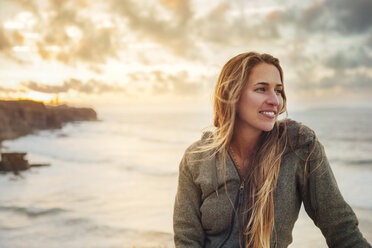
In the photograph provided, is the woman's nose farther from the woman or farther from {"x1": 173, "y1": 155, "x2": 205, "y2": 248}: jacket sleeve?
{"x1": 173, "y1": 155, "x2": 205, "y2": 248}: jacket sleeve

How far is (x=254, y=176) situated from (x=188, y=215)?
0.52 metres

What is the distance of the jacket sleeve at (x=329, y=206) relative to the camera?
1884 millimetres

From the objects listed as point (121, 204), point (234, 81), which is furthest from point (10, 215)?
point (234, 81)

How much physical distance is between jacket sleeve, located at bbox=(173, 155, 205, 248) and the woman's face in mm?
570

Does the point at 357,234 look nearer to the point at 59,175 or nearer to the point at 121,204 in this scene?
the point at 121,204

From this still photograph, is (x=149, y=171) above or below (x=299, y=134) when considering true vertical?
below

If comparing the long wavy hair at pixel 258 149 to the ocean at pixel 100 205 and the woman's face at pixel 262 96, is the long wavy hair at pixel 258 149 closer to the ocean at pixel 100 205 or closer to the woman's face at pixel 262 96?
the woman's face at pixel 262 96

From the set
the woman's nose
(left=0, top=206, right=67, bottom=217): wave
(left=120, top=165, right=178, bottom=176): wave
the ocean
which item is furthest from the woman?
(left=120, top=165, right=178, bottom=176): wave

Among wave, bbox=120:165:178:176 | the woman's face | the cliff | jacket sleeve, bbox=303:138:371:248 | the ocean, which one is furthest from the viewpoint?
the cliff

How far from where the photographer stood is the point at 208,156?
7.25 ft

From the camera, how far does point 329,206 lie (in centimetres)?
190

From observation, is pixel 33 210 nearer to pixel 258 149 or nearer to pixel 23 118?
pixel 258 149

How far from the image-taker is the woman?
1927mm

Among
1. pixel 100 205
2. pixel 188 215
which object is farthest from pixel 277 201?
pixel 100 205
